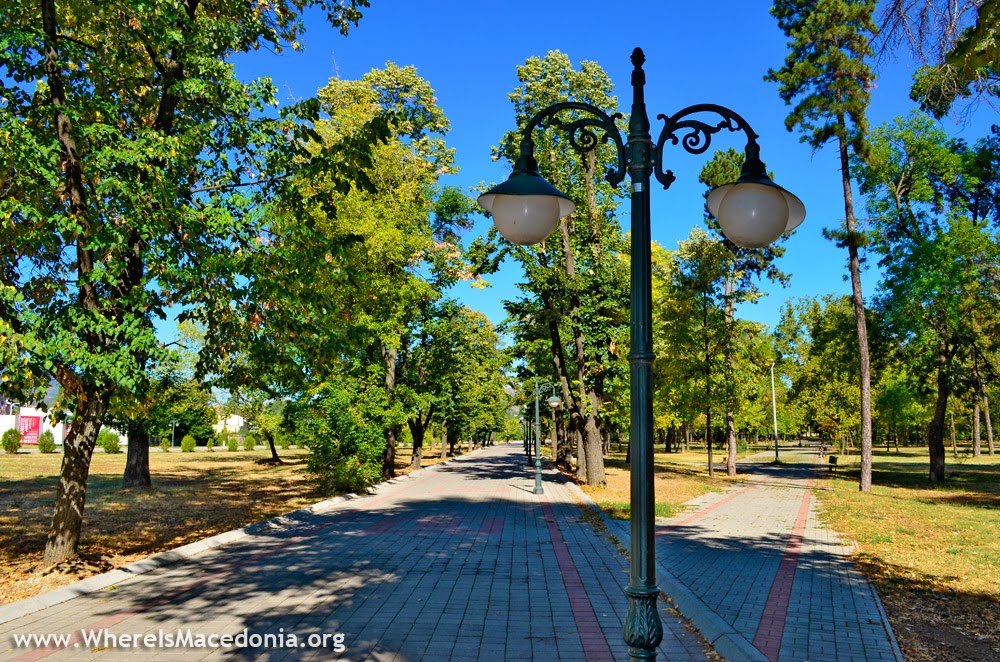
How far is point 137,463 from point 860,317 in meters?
24.4

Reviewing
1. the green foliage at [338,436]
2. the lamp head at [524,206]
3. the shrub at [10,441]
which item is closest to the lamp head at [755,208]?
the lamp head at [524,206]

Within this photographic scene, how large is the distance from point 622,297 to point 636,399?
20.1 metres

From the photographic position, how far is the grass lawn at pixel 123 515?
8547 mm

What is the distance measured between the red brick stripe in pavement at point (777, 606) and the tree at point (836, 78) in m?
13.1

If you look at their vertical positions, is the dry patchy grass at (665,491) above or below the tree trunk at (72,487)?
below

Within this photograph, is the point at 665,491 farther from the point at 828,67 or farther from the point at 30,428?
the point at 30,428

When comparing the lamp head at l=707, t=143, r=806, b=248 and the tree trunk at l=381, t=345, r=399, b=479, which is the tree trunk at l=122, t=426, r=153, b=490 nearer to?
the tree trunk at l=381, t=345, r=399, b=479

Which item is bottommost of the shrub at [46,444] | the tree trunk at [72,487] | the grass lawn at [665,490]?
the shrub at [46,444]

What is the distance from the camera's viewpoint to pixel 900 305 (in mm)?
22828

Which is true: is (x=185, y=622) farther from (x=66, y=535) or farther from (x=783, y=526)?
(x=783, y=526)

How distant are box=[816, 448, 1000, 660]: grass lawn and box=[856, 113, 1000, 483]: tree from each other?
562 centimetres

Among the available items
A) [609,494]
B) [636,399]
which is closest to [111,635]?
[636,399]

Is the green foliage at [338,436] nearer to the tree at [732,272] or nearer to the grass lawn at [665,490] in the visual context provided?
the grass lawn at [665,490]

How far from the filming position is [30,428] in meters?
71.9
